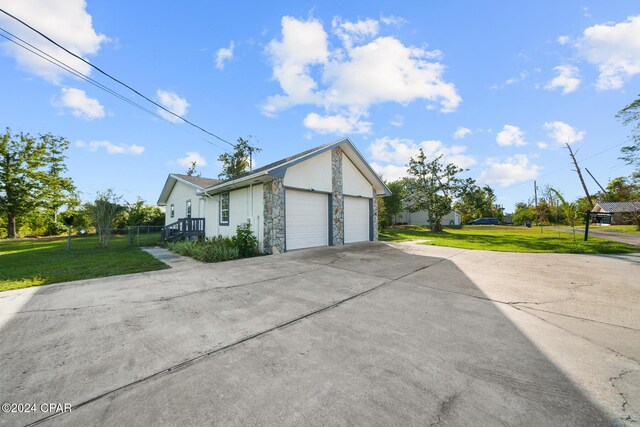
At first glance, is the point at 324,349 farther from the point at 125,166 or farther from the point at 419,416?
the point at 125,166

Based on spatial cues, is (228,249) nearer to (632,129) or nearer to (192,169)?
(632,129)

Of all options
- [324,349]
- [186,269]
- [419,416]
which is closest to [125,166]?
[186,269]

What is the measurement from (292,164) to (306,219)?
244cm

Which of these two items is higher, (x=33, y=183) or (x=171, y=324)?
(x=33, y=183)

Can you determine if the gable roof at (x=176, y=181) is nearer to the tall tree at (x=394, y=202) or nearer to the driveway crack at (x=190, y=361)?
the driveway crack at (x=190, y=361)

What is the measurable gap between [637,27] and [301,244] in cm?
1443

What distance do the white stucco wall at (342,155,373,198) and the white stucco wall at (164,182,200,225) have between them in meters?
9.06

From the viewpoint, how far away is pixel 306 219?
1004 cm

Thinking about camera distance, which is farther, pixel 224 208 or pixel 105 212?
pixel 105 212

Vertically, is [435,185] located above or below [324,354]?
above

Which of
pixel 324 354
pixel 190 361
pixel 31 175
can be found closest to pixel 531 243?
pixel 324 354

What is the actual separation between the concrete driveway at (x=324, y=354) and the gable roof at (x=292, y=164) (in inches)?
180

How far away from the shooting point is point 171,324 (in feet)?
9.97

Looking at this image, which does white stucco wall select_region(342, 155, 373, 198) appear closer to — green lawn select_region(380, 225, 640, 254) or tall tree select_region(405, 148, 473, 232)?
green lawn select_region(380, 225, 640, 254)
